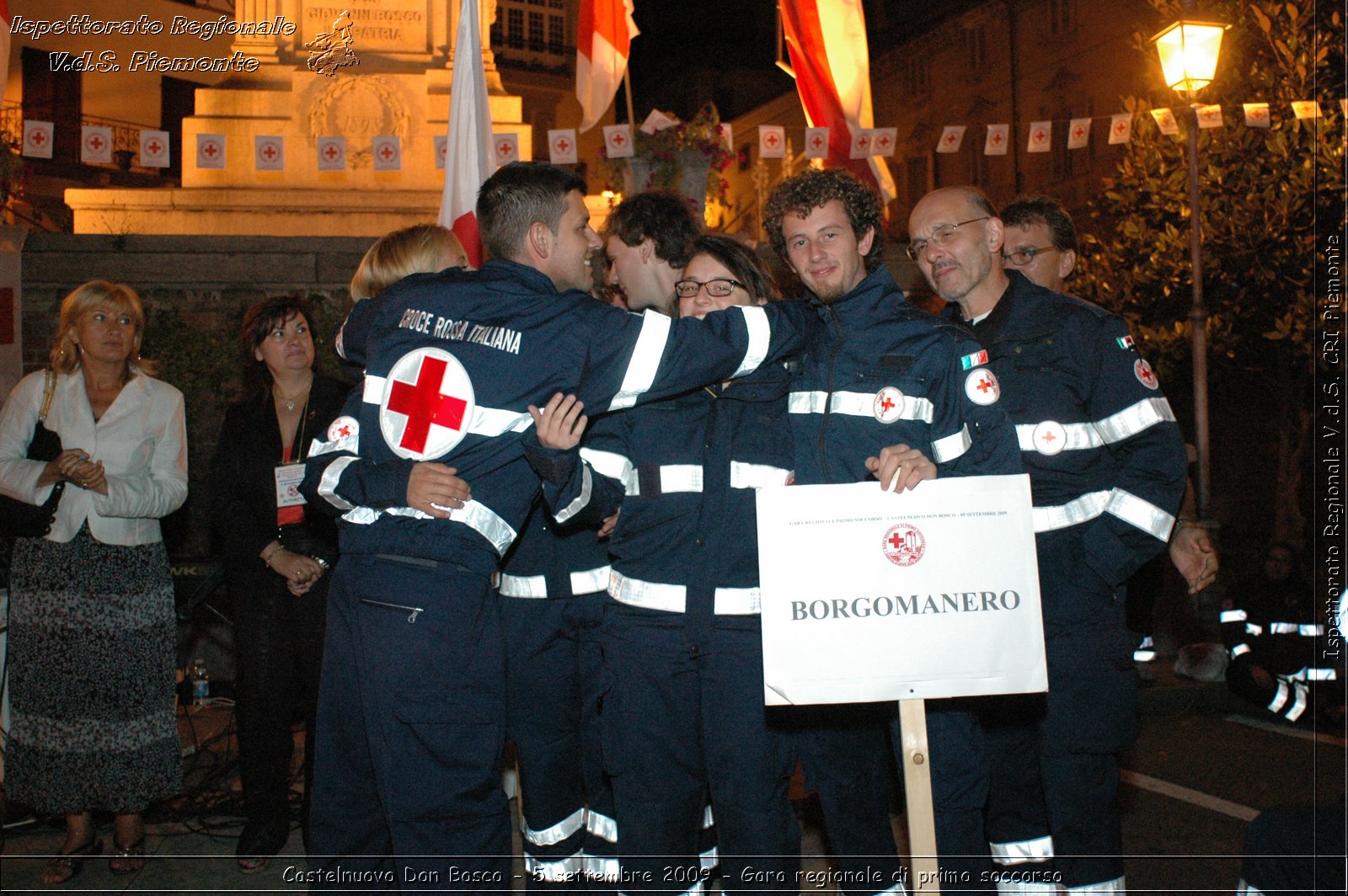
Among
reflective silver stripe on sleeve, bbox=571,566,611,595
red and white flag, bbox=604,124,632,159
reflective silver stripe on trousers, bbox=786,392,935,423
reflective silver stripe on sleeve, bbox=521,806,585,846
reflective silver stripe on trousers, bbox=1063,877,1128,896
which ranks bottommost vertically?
reflective silver stripe on trousers, bbox=1063,877,1128,896

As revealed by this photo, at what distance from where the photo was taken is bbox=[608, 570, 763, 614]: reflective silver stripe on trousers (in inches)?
125

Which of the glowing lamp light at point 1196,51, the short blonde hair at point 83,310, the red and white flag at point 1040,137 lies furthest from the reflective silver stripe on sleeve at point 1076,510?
the red and white flag at point 1040,137

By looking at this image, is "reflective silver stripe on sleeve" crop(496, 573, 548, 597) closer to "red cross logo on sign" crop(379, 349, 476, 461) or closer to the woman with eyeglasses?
the woman with eyeglasses

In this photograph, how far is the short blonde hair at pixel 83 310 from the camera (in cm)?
490

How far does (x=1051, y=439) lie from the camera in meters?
3.65

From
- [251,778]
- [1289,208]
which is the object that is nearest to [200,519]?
[251,778]

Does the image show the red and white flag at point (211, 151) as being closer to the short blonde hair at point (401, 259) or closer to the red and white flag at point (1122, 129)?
the red and white flag at point (1122, 129)

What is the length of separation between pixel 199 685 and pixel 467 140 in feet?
13.1

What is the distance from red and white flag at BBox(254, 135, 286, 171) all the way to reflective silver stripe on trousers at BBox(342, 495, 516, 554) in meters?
11.0

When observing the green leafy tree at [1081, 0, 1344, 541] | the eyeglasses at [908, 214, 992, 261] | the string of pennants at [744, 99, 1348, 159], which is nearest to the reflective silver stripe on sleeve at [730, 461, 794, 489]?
the eyeglasses at [908, 214, 992, 261]

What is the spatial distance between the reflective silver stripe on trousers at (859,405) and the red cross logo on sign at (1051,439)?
1.96 ft

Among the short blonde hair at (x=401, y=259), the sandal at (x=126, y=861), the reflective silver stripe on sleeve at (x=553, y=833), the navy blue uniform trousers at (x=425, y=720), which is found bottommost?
the sandal at (x=126, y=861)

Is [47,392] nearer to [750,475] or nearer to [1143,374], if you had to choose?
[750,475]

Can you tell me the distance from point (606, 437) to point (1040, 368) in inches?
58.9
